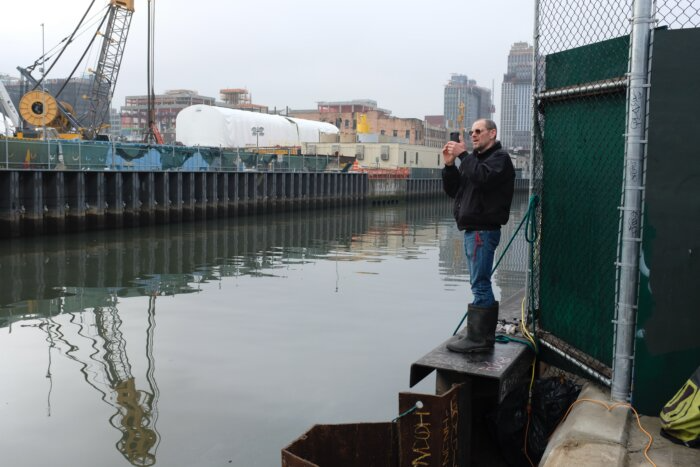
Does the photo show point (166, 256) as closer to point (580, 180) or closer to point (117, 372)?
point (117, 372)

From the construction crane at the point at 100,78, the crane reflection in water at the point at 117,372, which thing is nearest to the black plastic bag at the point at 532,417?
the crane reflection in water at the point at 117,372

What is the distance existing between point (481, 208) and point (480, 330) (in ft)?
3.28

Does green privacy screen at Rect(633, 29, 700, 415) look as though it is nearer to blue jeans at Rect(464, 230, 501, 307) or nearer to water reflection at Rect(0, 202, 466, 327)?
blue jeans at Rect(464, 230, 501, 307)

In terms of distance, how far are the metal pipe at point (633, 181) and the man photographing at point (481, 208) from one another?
1108 mm

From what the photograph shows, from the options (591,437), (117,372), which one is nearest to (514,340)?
(591,437)

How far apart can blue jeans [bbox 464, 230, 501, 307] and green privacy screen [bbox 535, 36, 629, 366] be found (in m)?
0.59

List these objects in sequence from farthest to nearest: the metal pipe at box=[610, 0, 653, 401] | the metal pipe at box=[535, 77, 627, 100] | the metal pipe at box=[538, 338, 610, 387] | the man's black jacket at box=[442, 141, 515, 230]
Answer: the man's black jacket at box=[442, 141, 515, 230]
the metal pipe at box=[538, 338, 610, 387]
the metal pipe at box=[535, 77, 627, 100]
the metal pipe at box=[610, 0, 653, 401]

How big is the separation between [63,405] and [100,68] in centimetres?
4559

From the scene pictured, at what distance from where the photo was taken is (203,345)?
31.0 ft

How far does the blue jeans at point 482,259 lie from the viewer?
5.56 m

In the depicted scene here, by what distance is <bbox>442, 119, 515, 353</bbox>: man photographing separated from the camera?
17.8 feet

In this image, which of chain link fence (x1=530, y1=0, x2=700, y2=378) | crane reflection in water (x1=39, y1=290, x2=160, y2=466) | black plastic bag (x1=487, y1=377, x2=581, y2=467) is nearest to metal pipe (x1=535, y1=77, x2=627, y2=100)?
chain link fence (x1=530, y1=0, x2=700, y2=378)

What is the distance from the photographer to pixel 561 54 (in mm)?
5594

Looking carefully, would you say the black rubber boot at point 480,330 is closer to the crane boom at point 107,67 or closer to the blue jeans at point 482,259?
the blue jeans at point 482,259
